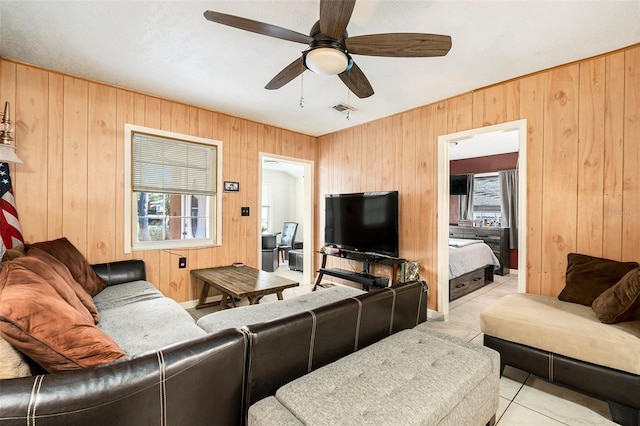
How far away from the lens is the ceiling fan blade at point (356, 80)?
2.10 meters

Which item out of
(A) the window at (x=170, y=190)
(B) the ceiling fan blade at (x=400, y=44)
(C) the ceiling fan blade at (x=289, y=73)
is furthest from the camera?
(A) the window at (x=170, y=190)

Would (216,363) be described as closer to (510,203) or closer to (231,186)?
(231,186)

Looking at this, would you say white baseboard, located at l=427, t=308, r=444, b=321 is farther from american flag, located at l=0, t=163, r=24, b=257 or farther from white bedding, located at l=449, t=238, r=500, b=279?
american flag, located at l=0, t=163, r=24, b=257

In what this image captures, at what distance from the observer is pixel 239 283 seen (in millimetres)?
3115

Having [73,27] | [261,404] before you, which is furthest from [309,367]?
[73,27]

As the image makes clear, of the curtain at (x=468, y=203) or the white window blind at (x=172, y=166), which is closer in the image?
the white window blind at (x=172, y=166)

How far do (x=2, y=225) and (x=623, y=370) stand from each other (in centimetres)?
474

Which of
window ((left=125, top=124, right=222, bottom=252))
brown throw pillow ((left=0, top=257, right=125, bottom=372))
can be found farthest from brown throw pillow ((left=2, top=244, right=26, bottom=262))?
brown throw pillow ((left=0, top=257, right=125, bottom=372))

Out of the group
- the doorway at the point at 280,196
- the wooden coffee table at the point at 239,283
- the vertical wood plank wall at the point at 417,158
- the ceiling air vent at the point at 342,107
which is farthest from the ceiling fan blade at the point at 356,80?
the doorway at the point at 280,196

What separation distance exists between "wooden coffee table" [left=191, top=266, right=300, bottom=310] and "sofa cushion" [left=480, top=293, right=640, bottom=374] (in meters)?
1.92

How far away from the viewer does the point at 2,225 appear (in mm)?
2527

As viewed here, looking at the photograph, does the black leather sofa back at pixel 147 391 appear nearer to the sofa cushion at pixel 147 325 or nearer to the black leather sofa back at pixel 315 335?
the black leather sofa back at pixel 315 335

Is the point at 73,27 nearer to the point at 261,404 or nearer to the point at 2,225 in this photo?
→ the point at 2,225

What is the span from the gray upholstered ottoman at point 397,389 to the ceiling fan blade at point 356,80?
1.85 m
